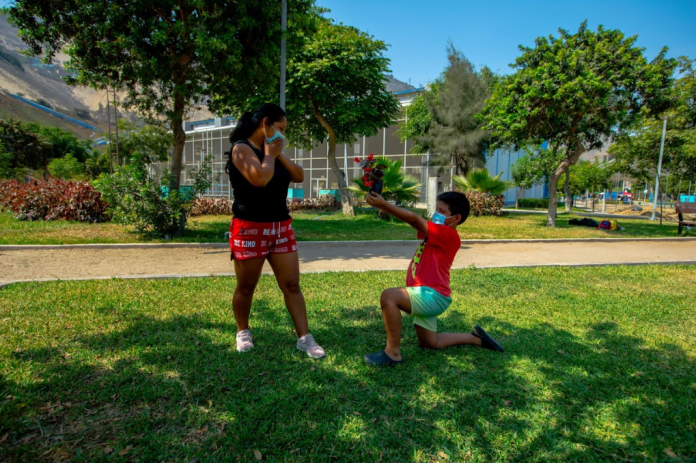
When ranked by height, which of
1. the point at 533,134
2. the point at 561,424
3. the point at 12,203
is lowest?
the point at 561,424

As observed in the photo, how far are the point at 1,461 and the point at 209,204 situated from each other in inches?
608

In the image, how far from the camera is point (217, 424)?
2227 mm

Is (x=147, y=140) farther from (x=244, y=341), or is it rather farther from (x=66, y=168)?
(x=244, y=341)

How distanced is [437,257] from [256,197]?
4.57ft

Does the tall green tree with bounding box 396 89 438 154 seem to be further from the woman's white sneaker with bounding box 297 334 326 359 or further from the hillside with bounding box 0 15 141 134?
the hillside with bounding box 0 15 141 134

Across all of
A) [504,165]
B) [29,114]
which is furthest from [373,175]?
[29,114]

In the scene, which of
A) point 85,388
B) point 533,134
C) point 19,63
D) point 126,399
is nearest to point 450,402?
point 126,399

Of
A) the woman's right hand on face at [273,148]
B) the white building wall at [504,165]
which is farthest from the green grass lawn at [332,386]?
the white building wall at [504,165]

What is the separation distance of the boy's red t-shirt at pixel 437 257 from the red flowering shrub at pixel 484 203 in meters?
15.8

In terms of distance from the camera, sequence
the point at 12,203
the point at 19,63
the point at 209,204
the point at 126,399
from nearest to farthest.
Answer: the point at 126,399, the point at 12,203, the point at 209,204, the point at 19,63

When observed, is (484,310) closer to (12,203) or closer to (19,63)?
(12,203)

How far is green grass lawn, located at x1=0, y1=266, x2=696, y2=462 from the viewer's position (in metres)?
2.07

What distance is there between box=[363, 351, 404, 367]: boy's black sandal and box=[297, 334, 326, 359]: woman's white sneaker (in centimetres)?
36

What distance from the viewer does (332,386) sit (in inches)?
104
